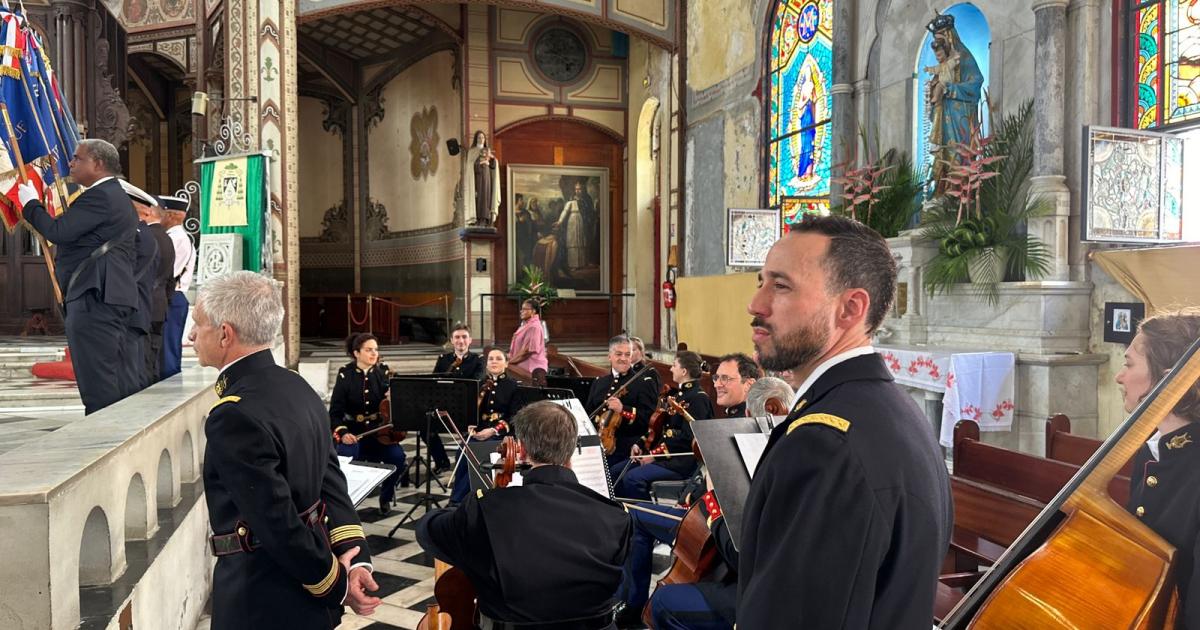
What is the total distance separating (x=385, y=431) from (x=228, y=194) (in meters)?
4.95

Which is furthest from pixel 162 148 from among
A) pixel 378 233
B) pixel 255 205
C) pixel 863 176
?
pixel 863 176

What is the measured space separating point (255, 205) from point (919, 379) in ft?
24.2

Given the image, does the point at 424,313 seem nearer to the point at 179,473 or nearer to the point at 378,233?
the point at 378,233

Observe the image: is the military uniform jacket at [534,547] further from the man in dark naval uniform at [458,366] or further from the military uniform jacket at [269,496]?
the man in dark naval uniform at [458,366]

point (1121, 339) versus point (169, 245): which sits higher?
point (169, 245)

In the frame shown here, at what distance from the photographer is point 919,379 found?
693 centimetres

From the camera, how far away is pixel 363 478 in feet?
12.8

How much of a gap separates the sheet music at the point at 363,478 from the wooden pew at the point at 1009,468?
8.32ft

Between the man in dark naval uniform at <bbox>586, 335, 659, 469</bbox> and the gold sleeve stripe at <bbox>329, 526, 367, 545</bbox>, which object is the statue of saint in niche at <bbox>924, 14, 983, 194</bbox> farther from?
the gold sleeve stripe at <bbox>329, 526, 367, 545</bbox>

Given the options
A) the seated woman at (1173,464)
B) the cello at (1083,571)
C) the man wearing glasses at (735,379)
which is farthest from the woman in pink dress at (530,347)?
the cello at (1083,571)

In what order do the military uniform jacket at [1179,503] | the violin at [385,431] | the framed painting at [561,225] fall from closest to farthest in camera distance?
1. the military uniform jacket at [1179,503]
2. the violin at [385,431]
3. the framed painting at [561,225]

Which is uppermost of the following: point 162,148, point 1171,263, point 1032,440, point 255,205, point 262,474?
point 162,148

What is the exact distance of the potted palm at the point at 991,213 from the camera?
6.94 meters

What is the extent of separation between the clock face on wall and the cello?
16774 millimetres
